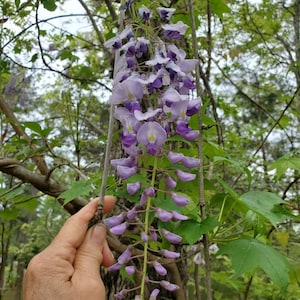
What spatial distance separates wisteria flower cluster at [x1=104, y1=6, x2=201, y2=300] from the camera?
0.77 m

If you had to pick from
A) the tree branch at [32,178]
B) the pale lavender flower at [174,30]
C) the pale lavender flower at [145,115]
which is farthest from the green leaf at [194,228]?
the tree branch at [32,178]

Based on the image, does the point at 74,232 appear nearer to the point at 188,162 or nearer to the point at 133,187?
the point at 133,187

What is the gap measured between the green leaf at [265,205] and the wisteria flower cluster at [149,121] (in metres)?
0.18

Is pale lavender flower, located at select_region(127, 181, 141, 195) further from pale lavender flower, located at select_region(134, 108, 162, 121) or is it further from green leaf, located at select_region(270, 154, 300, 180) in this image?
green leaf, located at select_region(270, 154, 300, 180)

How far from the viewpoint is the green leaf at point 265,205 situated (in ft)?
2.89

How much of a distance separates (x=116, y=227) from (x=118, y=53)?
1.14ft

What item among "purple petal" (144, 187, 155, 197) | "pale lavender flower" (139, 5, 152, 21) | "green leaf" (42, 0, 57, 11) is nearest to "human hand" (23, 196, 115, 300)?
"purple petal" (144, 187, 155, 197)

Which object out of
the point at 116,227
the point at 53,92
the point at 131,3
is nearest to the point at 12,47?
the point at 131,3

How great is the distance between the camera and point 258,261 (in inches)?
33.6

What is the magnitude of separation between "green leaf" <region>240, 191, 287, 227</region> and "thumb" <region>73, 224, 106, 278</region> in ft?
1.04

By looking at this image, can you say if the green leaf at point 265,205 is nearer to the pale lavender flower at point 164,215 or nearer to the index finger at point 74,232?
the pale lavender flower at point 164,215

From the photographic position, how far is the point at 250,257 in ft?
2.85

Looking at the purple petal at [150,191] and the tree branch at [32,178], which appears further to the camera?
the tree branch at [32,178]

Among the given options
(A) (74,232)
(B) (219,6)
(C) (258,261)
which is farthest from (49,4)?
(C) (258,261)
